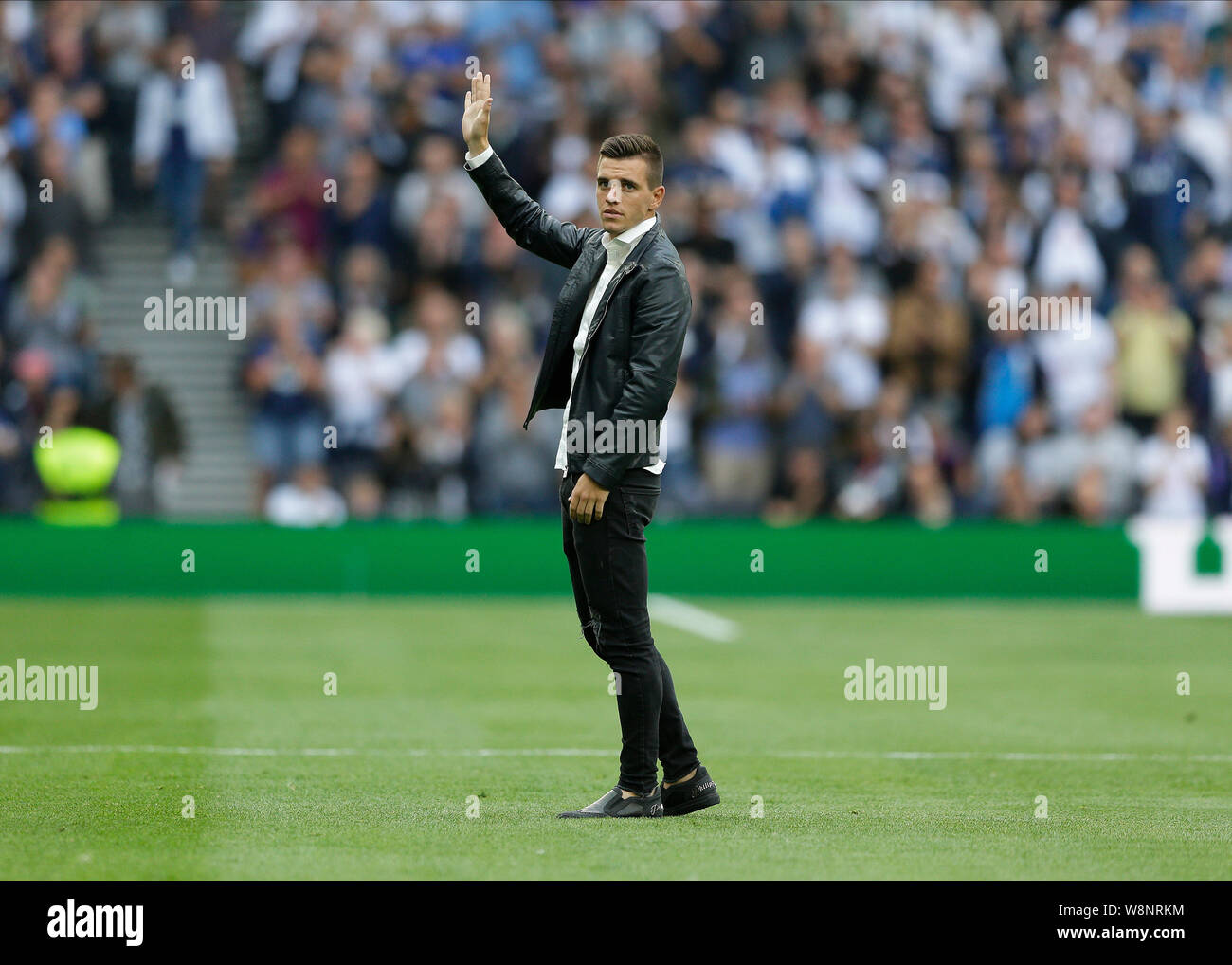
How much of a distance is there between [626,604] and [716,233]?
41.6 ft

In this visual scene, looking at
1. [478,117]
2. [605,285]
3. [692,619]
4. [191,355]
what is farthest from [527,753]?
[191,355]

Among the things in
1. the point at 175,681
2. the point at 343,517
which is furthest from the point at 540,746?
the point at 343,517

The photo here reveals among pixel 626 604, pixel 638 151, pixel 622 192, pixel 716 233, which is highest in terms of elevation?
pixel 716 233

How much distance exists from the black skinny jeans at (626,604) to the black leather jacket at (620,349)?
6.2 inches

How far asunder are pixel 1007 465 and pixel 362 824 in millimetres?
12526

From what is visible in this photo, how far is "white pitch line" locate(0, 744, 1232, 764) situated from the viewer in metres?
10.3

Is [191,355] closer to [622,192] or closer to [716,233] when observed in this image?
[716,233]

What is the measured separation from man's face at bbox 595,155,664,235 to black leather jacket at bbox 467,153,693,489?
106 mm

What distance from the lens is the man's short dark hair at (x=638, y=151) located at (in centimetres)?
821

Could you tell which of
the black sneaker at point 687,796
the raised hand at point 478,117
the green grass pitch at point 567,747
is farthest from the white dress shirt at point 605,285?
the green grass pitch at point 567,747

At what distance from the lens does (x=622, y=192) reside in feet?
27.0

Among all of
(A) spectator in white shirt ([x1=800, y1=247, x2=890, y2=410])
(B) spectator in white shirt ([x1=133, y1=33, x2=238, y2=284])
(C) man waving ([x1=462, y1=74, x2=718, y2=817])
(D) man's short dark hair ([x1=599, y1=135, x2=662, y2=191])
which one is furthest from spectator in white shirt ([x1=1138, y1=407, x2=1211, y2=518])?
(D) man's short dark hair ([x1=599, y1=135, x2=662, y2=191])

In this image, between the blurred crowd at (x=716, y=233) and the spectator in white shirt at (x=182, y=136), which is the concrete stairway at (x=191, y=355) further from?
the blurred crowd at (x=716, y=233)
